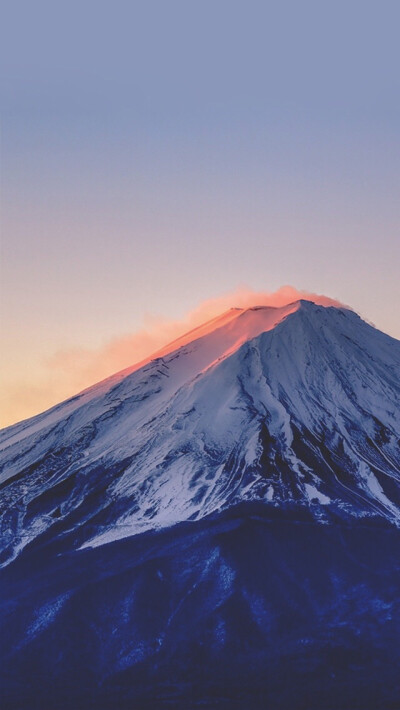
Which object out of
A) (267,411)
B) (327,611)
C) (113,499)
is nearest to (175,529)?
(113,499)

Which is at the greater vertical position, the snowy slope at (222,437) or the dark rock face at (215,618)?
the snowy slope at (222,437)

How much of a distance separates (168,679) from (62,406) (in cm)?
5890

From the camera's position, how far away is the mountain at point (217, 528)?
239 feet

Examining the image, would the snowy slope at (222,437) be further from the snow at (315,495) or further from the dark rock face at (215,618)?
the dark rock face at (215,618)

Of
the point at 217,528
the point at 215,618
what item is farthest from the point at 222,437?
the point at 215,618

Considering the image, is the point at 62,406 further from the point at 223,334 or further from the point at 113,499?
the point at 113,499

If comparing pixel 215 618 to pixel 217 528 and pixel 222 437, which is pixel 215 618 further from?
pixel 222 437

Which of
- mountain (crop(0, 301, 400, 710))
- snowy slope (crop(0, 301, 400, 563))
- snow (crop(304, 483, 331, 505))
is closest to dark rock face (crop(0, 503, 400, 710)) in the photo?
mountain (crop(0, 301, 400, 710))

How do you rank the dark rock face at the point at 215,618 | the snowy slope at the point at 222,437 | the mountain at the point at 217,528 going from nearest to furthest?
the dark rock face at the point at 215,618, the mountain at the point at 217,528, the snowy slope at the point at 222,437

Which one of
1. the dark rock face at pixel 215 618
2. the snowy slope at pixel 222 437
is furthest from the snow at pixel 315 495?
the dark rock face at pixel 215 618

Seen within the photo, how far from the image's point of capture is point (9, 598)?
274ft

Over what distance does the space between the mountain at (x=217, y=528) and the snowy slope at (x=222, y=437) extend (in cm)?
22

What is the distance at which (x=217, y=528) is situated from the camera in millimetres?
88375

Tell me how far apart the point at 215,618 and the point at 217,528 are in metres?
11.0
